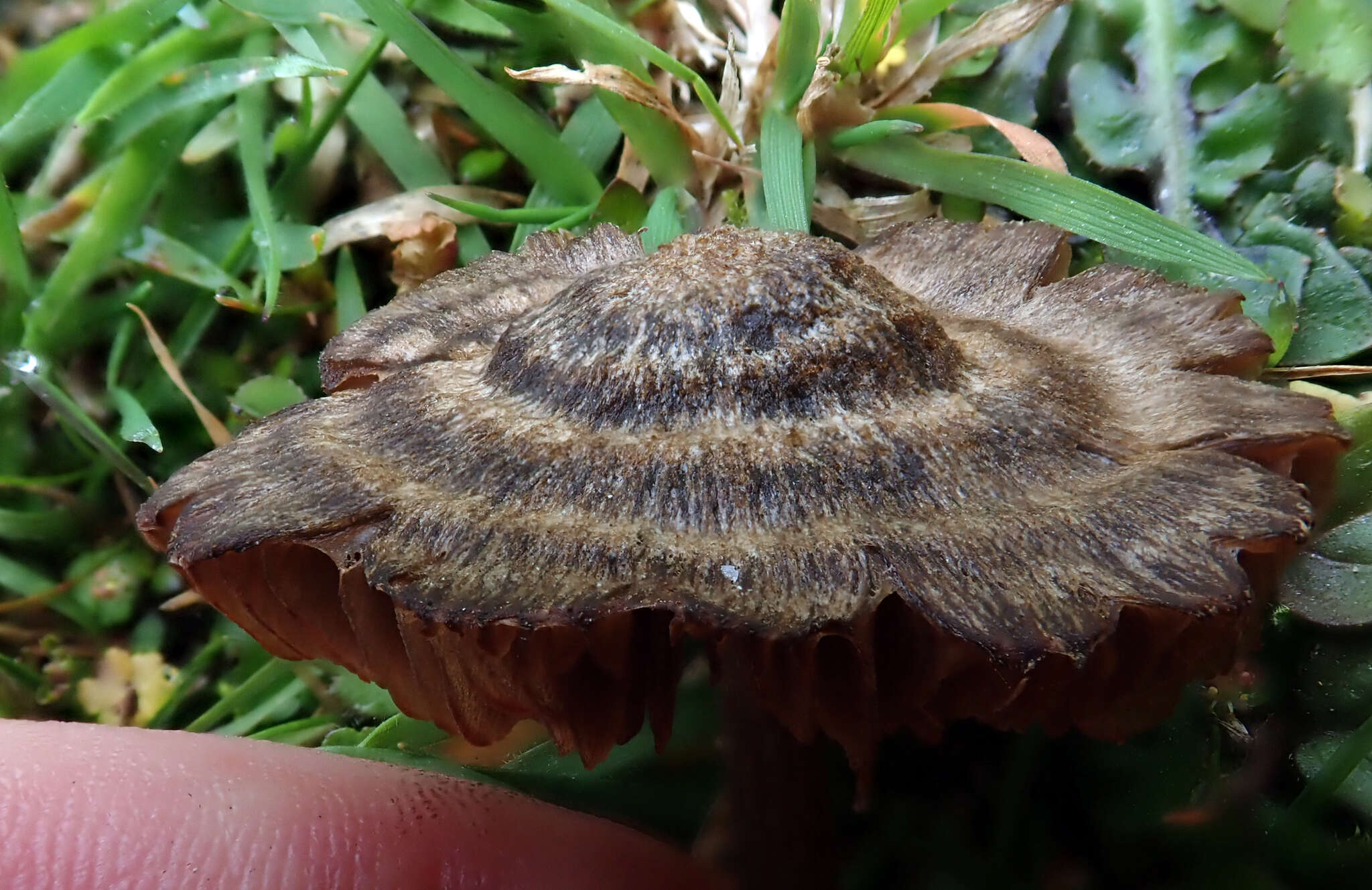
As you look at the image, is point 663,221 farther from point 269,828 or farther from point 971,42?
point 269,828

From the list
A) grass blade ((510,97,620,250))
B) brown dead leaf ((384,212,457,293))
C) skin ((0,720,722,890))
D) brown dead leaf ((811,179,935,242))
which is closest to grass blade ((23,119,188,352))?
brown dead leaf ((384,212,457,293))

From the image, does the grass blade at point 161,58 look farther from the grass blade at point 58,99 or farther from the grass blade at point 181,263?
the grass blade at point 181,263

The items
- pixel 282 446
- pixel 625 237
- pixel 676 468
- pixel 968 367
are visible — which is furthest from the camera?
pixel 625 237

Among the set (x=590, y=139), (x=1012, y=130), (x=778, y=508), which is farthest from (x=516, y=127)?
(x=778, y=508)

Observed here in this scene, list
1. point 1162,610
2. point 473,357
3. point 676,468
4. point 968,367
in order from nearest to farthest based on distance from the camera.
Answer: point 1162,610 → point 676,468 → point 968,367 → point 473,357

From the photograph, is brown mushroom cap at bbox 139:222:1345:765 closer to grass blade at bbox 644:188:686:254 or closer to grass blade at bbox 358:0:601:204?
grass blade at bbox 644:188:686:254

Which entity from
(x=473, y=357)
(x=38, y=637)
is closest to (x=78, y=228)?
(x=38, y=637)

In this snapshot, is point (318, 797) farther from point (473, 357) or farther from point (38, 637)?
point (38, 637)
